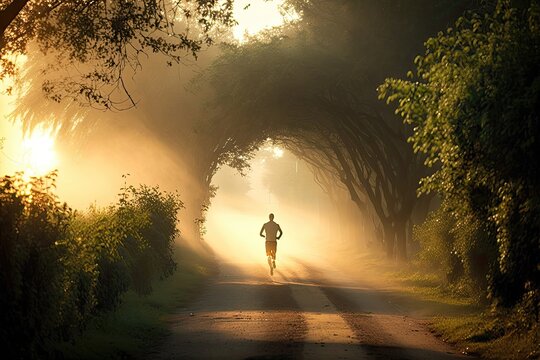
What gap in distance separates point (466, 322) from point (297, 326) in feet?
10.2

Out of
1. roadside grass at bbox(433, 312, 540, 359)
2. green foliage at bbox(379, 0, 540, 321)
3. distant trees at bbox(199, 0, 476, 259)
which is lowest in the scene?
roadside grass at bbox(433, 312, 540, 359)

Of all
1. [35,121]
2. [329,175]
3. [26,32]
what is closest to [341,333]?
[26,32]

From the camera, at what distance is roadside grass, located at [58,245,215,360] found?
12788 mm

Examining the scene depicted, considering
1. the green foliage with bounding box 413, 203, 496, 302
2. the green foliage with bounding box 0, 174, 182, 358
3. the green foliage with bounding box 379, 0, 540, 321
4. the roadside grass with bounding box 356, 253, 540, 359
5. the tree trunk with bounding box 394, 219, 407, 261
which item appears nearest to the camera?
the green foliage with bounding box 0, 174, 182, 358

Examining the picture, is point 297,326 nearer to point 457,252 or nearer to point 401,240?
point 457,252

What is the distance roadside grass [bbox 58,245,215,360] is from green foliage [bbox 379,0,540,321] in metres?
5.37

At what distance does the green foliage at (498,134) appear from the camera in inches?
469

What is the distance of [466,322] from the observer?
663 inches

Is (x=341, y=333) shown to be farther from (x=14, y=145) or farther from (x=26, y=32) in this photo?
(x=14, y=145)

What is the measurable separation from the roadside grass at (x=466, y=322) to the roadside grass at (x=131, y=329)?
503cm

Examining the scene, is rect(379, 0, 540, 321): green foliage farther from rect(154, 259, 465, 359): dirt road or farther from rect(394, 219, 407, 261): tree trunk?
rect(394, 219, 407, 261): tree trunk

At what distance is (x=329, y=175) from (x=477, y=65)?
59078 mm

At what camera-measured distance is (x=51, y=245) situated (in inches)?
433

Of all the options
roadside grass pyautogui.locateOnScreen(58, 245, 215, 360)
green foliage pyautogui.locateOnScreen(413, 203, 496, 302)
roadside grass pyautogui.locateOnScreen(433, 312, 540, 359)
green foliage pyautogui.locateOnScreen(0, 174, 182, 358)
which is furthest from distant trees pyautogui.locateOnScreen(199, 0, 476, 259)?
green foliage pyautogui.locateOnScreen(0, 174, 182, 358)
